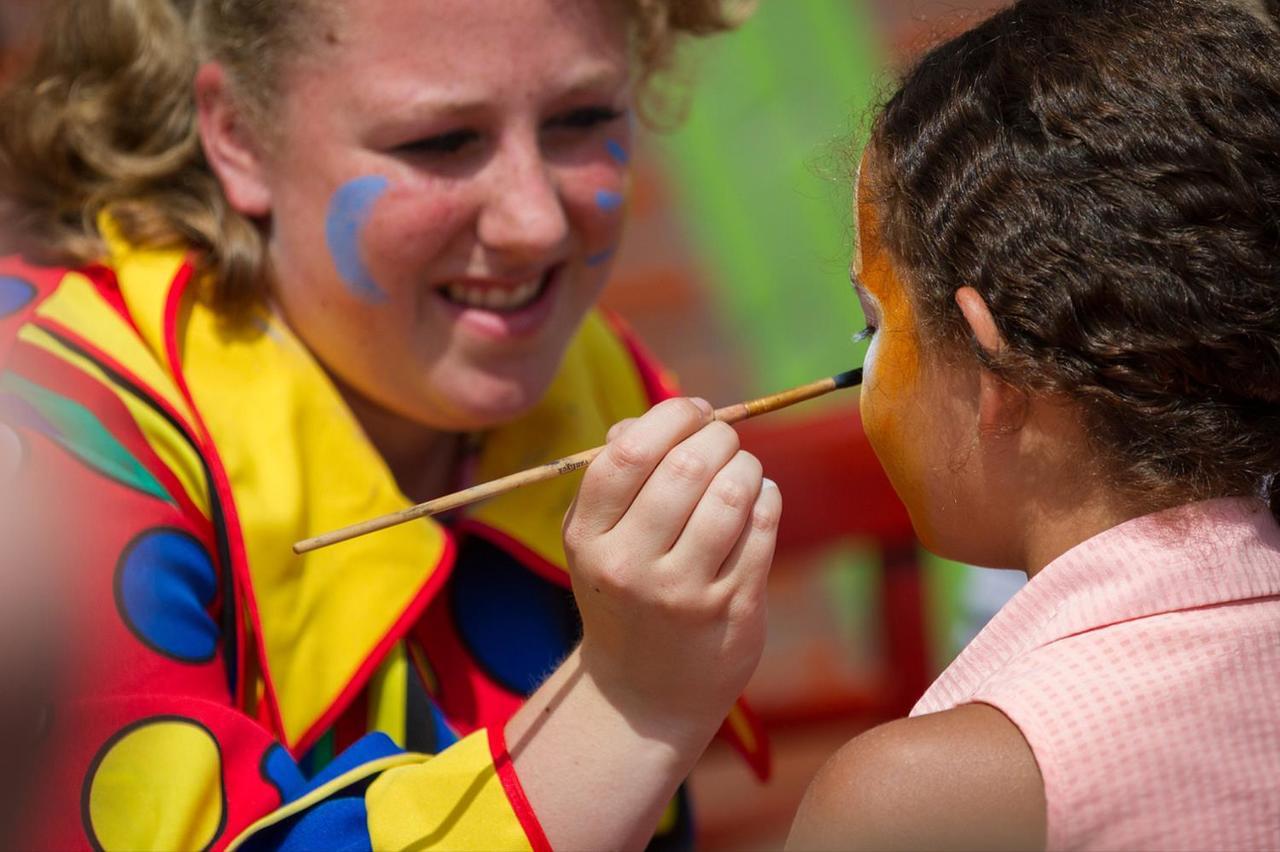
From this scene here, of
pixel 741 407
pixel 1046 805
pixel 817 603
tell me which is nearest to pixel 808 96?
pixel 817 603

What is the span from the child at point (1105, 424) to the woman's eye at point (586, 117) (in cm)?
52

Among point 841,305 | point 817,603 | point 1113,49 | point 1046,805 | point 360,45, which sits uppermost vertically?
point 1113,49

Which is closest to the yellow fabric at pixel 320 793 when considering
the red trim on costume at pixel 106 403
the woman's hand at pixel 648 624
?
the woman's hand at pixel 648 624

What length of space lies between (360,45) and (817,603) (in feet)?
7.64

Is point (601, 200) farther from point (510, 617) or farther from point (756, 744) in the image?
point (756, 744)

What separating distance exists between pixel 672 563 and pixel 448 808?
0.27 meters

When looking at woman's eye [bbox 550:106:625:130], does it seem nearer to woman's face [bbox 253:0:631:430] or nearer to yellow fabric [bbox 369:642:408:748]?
woman's face [bbox 253:0:631:430]

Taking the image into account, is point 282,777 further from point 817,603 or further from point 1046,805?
point 817,603

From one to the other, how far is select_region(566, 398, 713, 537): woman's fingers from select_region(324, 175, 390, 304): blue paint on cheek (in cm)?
45

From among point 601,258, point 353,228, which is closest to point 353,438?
point 353,228

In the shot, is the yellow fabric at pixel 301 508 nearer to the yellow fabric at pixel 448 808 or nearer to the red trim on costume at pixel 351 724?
the red trim on costume at pixel 351 724

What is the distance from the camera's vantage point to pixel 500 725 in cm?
127

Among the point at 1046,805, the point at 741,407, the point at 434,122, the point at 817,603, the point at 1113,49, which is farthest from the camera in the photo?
the point at 817,603

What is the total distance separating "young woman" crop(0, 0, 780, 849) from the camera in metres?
1.21
